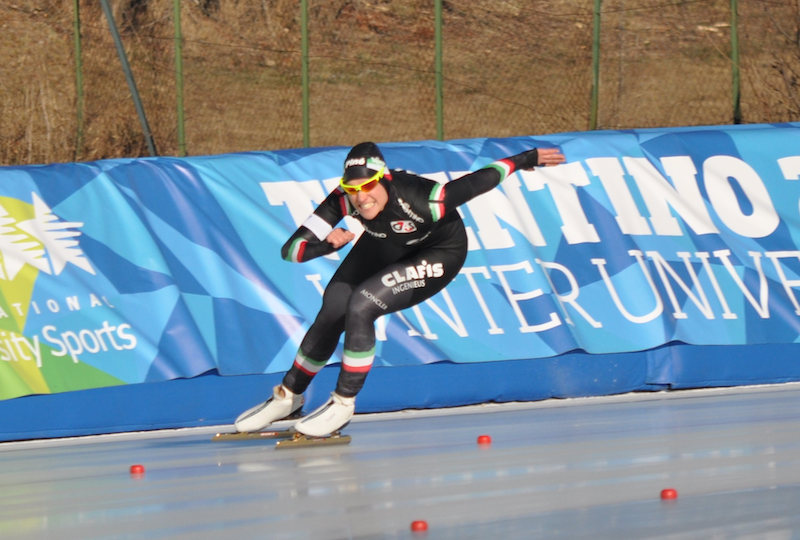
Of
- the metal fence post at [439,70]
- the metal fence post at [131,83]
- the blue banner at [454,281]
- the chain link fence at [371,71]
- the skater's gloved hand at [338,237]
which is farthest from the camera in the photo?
the chain link fence at [371,71]

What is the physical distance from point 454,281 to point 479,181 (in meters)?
1.98

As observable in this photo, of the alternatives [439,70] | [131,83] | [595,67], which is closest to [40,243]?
[131,83]

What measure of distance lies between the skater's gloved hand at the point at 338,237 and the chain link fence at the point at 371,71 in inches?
229

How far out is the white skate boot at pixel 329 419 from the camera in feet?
17.1

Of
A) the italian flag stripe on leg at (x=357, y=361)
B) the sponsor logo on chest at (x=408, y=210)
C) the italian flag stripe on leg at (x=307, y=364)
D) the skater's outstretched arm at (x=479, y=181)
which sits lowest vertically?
the italian flag stripe on leg at (x=307, y=364)

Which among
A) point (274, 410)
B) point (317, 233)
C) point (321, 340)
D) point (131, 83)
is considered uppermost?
point (131, 83)

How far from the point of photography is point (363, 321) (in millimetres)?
5133

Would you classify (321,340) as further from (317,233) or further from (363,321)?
(317,233)

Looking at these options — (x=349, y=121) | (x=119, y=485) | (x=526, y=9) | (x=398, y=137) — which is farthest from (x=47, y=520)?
Answer: (x=526, y=9)

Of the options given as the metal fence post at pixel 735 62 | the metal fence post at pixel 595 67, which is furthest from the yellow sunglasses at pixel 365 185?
the metal fence post at pixel 735 62

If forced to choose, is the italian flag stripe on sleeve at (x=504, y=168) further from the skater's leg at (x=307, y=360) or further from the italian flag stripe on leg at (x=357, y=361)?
the italian flag stripe on leg at (x=357, y=361)

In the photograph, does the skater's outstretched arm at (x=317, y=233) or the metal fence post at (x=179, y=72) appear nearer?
the skater's outstretched arm at (x=317, y=233)

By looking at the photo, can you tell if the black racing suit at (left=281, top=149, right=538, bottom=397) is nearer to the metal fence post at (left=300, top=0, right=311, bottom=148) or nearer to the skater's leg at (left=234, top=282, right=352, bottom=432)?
the skater's leg at (left=234, top=282, right=352, bottom=432)

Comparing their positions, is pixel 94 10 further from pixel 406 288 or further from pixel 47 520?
pixel 47 520
